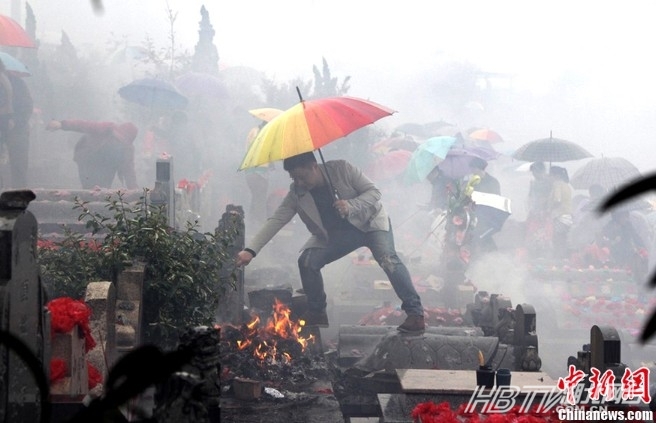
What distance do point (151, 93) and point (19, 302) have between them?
16.1m

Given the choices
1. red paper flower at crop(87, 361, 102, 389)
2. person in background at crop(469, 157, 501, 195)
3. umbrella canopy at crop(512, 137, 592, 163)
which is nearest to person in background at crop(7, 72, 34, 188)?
person in background at crop(469, 157, 501, 195)

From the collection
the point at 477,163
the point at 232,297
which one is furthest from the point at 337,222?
the point at 477,163

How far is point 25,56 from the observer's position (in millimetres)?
24469

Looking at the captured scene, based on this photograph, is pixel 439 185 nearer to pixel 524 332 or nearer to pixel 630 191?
pixel 524 332

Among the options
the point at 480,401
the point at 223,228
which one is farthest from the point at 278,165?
the point at 480,401

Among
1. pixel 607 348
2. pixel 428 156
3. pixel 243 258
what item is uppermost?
pixel 428 156

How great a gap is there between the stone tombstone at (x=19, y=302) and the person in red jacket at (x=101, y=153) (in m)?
11.0

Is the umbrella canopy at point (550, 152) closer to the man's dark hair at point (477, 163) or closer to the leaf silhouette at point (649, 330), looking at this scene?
the man's dark hair at point (477, 163)

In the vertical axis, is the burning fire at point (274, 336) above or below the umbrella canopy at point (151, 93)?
below

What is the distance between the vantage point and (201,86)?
24375mm

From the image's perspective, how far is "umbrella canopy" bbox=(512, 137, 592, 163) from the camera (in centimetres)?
Answer: 1903

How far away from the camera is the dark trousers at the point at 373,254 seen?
9.36 metres

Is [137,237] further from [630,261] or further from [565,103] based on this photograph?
[565,103]

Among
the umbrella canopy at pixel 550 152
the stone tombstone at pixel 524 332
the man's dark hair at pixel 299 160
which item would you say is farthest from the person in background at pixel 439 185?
the stone tombstone at pixel 524 332
